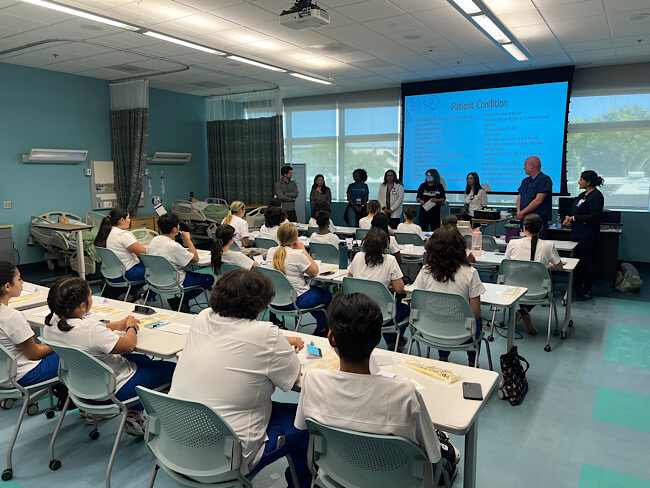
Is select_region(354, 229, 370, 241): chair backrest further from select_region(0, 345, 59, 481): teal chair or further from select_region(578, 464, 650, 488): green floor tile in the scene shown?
select_region(0, 345, 59, 481): teal chair

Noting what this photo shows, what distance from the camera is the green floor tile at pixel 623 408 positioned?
3160 mm

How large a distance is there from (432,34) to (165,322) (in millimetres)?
5141

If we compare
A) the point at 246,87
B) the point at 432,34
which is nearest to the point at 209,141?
the point at 246,87

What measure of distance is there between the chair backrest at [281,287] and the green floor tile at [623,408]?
2.45 metres

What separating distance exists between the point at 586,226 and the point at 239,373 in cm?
560

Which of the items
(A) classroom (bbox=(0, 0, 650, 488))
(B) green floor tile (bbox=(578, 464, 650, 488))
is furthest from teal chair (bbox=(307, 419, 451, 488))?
(B) green floor tile (bbox=(578, 464, 650, 488))

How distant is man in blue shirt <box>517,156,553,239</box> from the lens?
6.16 meters

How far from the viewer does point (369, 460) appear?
63.8 inches

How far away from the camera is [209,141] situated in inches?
439

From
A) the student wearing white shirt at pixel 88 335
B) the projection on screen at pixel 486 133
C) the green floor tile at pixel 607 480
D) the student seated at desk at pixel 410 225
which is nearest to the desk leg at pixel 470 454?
the green floor tile at pixel 607 480

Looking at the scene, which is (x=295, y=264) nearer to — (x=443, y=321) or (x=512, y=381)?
(x=443, y=321)

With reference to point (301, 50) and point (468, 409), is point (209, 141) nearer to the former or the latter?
point (301, 50)

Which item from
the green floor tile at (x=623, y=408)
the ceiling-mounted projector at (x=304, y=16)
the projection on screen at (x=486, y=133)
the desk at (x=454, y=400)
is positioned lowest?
the green floor tile at (x=623, y=408)

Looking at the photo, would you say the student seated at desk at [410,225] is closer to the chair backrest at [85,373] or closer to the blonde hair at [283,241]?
the blonde hair at [283,241]
